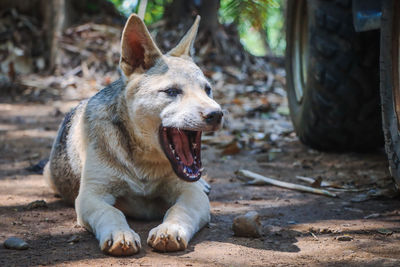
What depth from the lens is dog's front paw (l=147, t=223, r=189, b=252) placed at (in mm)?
2916

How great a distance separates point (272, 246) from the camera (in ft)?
10.0

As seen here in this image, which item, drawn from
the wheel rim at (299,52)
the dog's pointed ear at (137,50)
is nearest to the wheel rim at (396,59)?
the dog's pointed ear at (137,50)

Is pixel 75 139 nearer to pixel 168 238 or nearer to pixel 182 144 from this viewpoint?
pixel 182 144

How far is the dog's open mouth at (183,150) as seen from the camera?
339cm

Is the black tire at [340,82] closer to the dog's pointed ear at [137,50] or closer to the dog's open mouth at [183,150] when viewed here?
the dog's pointed ear at [137,50]

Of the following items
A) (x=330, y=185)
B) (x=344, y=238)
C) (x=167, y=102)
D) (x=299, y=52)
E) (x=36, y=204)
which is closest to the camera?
(x=344, y=238)

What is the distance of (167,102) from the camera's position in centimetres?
344

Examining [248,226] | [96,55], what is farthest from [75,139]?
[96,55]

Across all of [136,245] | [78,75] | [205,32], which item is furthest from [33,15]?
[136,245]

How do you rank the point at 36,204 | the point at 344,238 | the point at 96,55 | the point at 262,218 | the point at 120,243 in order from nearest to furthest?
the point at 120,243
the point at 344,238
the point at 262,218
the point at 36,204
the point at 96,55

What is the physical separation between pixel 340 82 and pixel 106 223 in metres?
2.65

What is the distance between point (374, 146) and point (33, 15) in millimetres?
7356

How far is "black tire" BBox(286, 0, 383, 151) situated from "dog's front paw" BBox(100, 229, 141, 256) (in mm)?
2656

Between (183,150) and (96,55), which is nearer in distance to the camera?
(183,150)
